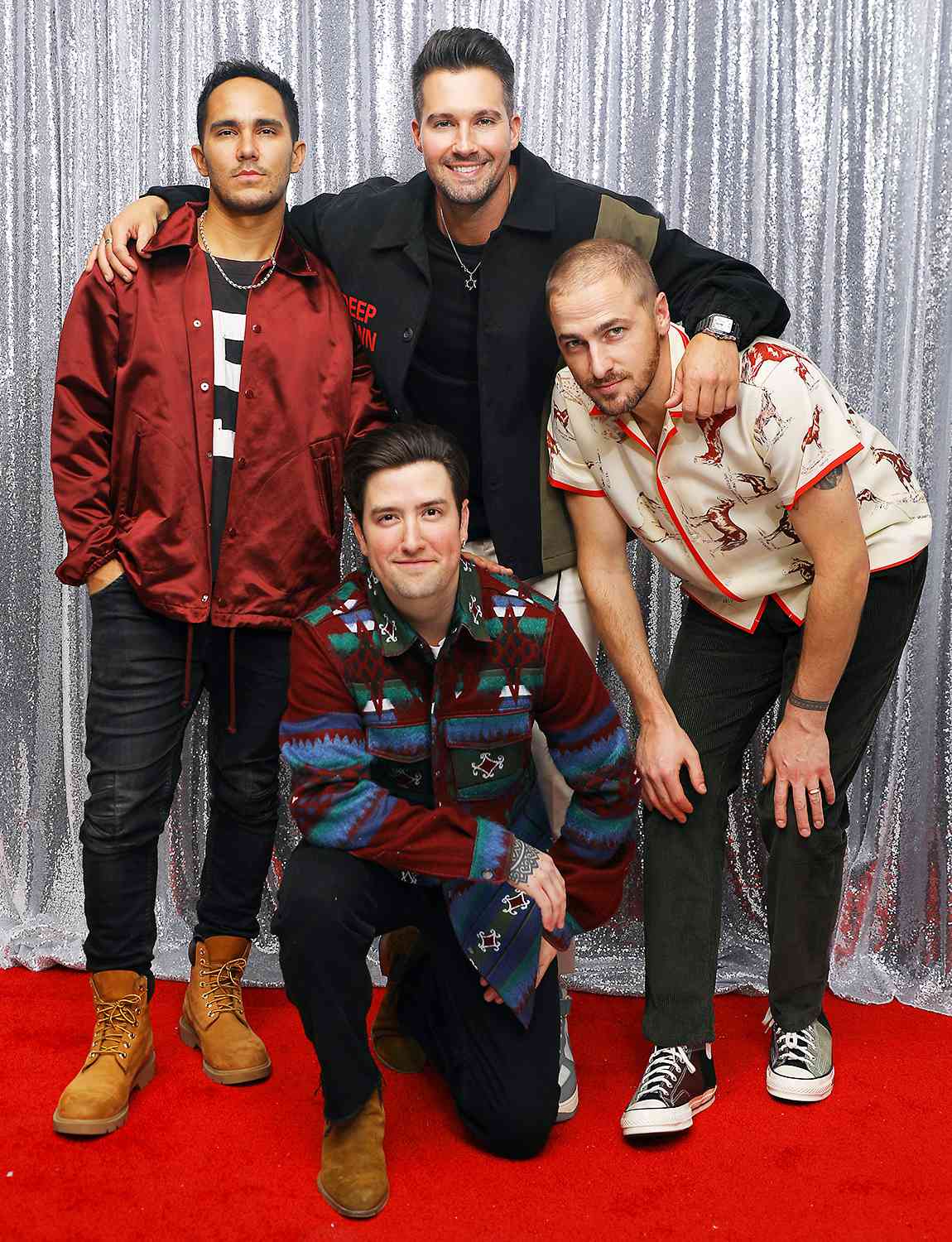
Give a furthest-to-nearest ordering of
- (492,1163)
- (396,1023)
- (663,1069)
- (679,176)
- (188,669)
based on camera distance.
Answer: (679,176) → (396,1023) → (188,669) → (663,1069) → (492,1163)

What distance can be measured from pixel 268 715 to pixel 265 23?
4.79 feet

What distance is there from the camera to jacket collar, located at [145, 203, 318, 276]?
2195mm

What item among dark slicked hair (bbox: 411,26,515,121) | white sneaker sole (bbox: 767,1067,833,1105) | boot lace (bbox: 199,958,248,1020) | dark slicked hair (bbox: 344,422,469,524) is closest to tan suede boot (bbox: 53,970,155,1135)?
boot lace (bbox: 199,958,248,1020)

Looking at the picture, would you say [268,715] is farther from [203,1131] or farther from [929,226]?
[929,226]

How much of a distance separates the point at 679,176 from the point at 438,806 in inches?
56.4

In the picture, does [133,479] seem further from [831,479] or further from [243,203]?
[831,479]

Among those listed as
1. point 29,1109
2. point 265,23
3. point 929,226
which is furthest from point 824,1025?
point 265,23

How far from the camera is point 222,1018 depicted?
2.29 m

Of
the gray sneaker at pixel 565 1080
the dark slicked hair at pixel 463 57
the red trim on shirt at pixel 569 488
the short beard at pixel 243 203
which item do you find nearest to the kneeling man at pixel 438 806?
the gray sneaker at pixel 565 1080

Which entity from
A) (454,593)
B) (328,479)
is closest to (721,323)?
(454,593)

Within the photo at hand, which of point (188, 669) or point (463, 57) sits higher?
point (463, 57)

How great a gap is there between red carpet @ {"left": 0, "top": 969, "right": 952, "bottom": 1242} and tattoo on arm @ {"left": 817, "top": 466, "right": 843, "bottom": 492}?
102 cm

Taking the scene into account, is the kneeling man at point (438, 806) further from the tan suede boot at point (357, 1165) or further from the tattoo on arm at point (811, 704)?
the tattoo on arm at point (811, 704)

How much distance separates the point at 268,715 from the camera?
7.48 feet
